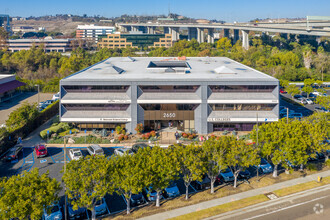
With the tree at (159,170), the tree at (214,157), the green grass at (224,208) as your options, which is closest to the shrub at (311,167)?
the green grass at (224,208)

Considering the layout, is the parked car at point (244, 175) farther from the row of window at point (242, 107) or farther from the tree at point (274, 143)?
the row of window at point (242, 107)

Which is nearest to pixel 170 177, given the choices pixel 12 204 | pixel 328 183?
pixel 12 204

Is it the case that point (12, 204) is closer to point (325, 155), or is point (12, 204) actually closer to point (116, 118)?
point (116, 118)

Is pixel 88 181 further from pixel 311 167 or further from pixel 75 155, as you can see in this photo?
pixel 311 167

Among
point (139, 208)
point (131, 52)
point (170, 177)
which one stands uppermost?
point (131, 52)

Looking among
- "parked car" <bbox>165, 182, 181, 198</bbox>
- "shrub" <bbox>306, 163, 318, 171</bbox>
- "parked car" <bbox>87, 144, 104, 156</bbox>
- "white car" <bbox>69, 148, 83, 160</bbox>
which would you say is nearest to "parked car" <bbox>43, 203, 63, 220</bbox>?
"parked car" <bbox>165, 182, 181, 198</bbox>
